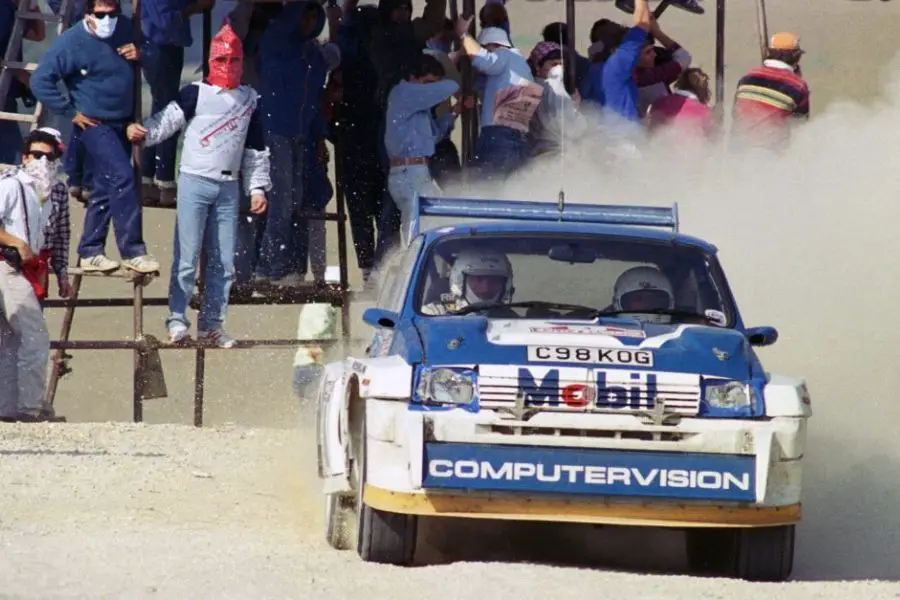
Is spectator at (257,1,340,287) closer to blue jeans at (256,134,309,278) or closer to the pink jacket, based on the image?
blue jeans at (256,134,309,278)

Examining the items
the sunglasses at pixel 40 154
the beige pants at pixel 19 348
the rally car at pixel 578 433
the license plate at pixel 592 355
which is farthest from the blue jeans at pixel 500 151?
the license plate at pixel 592 355

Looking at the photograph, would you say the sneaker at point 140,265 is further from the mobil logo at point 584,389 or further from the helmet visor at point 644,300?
the mobil logo at point 584,389

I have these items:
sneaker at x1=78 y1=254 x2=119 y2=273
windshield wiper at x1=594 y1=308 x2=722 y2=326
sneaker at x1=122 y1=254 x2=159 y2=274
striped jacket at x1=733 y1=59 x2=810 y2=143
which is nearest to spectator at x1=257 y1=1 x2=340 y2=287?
sneaker at x1=122 y1=254 x2=159 y2=274

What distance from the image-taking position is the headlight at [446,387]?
341 inches

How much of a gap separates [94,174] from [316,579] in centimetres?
692

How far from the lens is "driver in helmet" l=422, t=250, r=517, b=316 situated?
9.77m

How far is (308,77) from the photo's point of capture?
1562 centimetres

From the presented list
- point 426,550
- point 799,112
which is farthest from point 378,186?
point 426,550

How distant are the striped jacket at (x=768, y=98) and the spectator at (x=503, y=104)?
6.17ft

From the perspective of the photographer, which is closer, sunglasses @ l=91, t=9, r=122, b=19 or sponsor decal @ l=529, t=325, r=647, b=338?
sponsor decal @ l=529, t=325, r=647, b=338

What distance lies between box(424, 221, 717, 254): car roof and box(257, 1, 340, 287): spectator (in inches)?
211

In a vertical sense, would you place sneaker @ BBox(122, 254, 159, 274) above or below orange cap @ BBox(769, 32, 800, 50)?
below

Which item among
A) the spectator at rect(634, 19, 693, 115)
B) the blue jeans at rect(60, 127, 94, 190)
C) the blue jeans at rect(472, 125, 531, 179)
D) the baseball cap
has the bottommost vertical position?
the blue jeans at rect(60, 127, 94, 190)

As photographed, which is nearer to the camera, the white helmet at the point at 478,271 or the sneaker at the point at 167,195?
the white helmet at the point at 478,271
